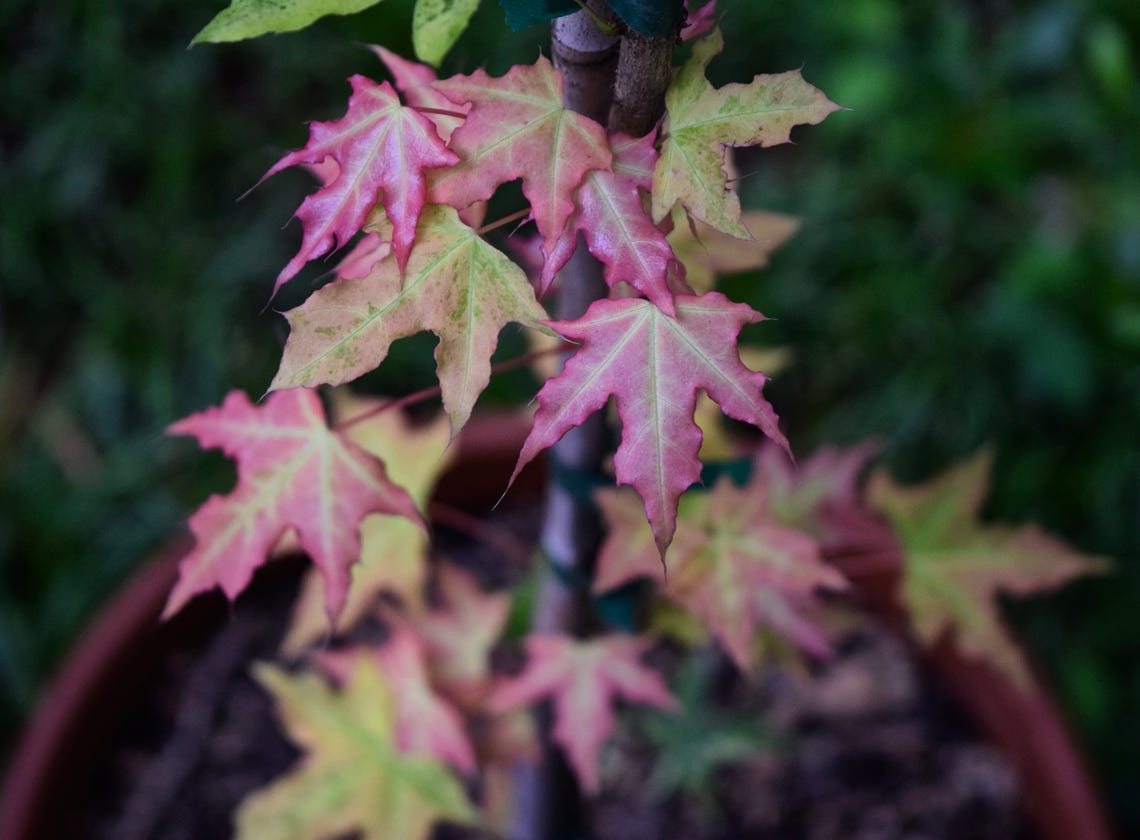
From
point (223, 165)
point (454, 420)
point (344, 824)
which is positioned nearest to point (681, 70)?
point (454, 420)

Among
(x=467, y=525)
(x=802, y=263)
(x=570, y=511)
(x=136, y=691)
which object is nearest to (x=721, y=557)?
(x=570, y=511)

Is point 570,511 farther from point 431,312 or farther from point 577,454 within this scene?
point 431,312

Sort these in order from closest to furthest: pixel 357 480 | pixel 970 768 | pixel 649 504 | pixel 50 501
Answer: pixel 649 504, pixel 357 480, pixel 970 768, pixel 50 501

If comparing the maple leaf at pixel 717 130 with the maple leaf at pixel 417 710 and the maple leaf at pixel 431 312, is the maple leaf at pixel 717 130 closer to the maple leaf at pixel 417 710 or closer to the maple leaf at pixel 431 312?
the maple leaf at pixel 431 312


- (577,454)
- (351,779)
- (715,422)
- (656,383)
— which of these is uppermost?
(656,383)

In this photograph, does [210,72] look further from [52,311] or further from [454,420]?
[454,420]

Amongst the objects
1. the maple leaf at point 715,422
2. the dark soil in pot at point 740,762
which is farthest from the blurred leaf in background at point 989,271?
the maple leaf at point 715,422

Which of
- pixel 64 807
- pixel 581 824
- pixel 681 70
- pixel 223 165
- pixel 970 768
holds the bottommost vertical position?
pixel 970 768
